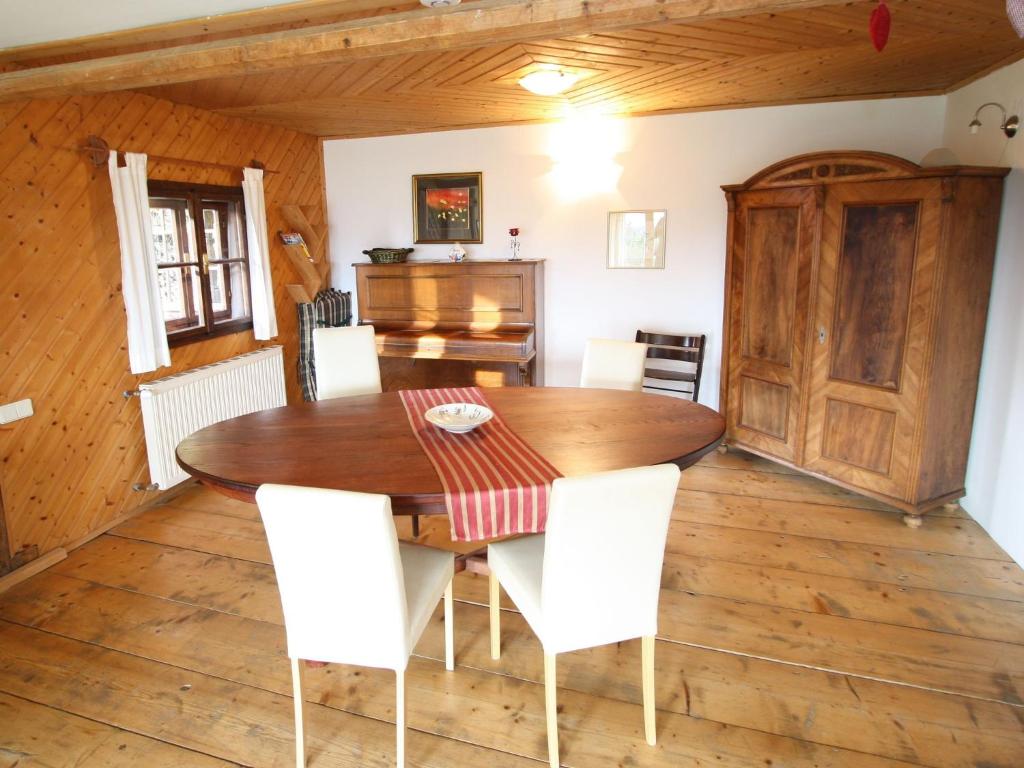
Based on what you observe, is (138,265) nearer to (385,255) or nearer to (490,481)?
(385,255)

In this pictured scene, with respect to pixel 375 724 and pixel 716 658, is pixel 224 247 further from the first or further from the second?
pixel 716 658

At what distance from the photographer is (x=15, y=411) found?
9.15ft

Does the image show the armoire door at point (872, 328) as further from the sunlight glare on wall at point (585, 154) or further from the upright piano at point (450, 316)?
the upright piano at point (450, 316)

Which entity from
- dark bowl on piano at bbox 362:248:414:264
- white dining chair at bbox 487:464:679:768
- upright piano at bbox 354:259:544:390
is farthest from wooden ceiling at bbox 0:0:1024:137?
white dining chair at bbox 487:464:679:768

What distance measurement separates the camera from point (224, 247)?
4.17m

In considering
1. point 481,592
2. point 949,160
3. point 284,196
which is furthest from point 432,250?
point 949,160

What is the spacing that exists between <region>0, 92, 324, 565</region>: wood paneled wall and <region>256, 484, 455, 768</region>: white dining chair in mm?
1971

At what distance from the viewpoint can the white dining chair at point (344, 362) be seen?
10.5 feet

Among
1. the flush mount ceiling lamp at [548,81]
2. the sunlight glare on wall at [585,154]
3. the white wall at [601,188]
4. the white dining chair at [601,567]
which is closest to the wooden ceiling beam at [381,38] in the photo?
the flush mount ceiling lamp at [548,81]

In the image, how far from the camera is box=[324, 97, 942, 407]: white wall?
13.7 ft

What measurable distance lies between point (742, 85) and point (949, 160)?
116 centimetres

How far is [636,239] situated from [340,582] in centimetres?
359

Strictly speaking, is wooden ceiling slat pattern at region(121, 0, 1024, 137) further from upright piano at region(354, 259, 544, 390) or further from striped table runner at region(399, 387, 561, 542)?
striped table runner at region(399, 387, 561, 542)

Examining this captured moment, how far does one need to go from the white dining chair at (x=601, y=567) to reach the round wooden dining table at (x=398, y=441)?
33 cm
